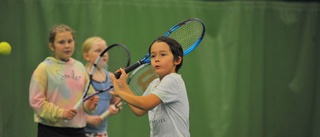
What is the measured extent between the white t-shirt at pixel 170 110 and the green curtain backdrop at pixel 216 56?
2.41 metres

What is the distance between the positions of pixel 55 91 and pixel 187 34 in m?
0.97

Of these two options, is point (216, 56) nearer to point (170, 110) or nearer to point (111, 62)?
point (111, 62)

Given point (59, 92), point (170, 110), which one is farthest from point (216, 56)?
point (170, 110)

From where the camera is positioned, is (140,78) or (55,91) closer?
(55,91)

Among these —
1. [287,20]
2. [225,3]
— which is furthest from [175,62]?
[287,20]

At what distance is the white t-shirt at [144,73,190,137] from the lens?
3279mm

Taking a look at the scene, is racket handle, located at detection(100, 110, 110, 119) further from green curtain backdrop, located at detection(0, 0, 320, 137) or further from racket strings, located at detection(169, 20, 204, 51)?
green curtain backdrop, located at detection(0, 0, 320, 137)

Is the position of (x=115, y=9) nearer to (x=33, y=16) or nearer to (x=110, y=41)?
(x=110, y=41)

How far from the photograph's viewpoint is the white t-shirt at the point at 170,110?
10.8 feet

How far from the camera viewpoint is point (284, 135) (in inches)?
257

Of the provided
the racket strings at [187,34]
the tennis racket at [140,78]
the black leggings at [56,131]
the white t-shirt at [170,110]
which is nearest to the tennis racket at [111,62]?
the tennis racket at [140,78]

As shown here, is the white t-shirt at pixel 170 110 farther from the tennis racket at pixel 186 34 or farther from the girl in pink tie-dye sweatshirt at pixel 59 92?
the girl in pink tie-dye sweatshirt at pixel 59 92

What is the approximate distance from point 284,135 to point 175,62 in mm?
3450

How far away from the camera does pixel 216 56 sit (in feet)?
20.2
